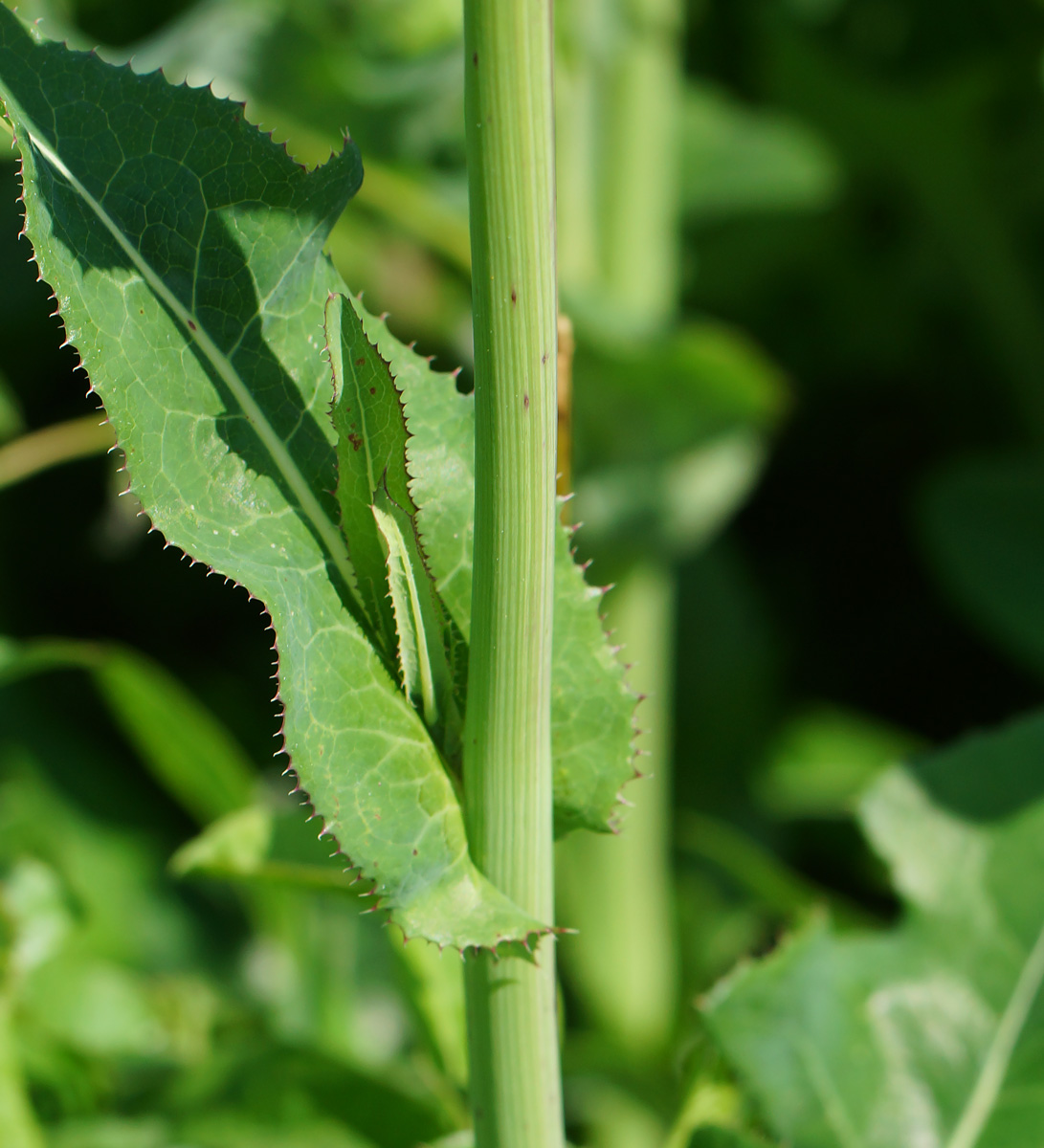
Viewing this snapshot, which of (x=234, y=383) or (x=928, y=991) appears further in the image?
(x=928, y=991)

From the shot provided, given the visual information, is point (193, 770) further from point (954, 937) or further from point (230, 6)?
point (230, 6)

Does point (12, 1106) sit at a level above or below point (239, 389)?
below

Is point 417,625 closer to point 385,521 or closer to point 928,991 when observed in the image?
point 385,521

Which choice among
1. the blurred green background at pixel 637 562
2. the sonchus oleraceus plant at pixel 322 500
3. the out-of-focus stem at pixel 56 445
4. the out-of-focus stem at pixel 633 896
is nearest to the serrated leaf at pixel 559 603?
the sonchus oleraceus plant at pixel 322 500

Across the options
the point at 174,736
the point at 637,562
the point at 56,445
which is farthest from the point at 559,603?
the point at 637,562

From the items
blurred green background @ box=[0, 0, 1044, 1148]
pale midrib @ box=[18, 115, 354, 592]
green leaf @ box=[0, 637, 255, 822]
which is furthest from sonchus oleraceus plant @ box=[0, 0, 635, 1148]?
green leaf @ box=[0, 637, 255, 822]

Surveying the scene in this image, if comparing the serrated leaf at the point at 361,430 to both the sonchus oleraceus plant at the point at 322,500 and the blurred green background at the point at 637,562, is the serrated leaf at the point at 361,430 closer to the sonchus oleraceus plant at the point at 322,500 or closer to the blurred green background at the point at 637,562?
the sonchus oleraceus plant at the point at 322,500

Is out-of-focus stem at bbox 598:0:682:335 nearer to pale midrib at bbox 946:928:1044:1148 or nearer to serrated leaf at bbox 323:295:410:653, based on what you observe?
pale midrib at bbox 946:928:1044:1148
